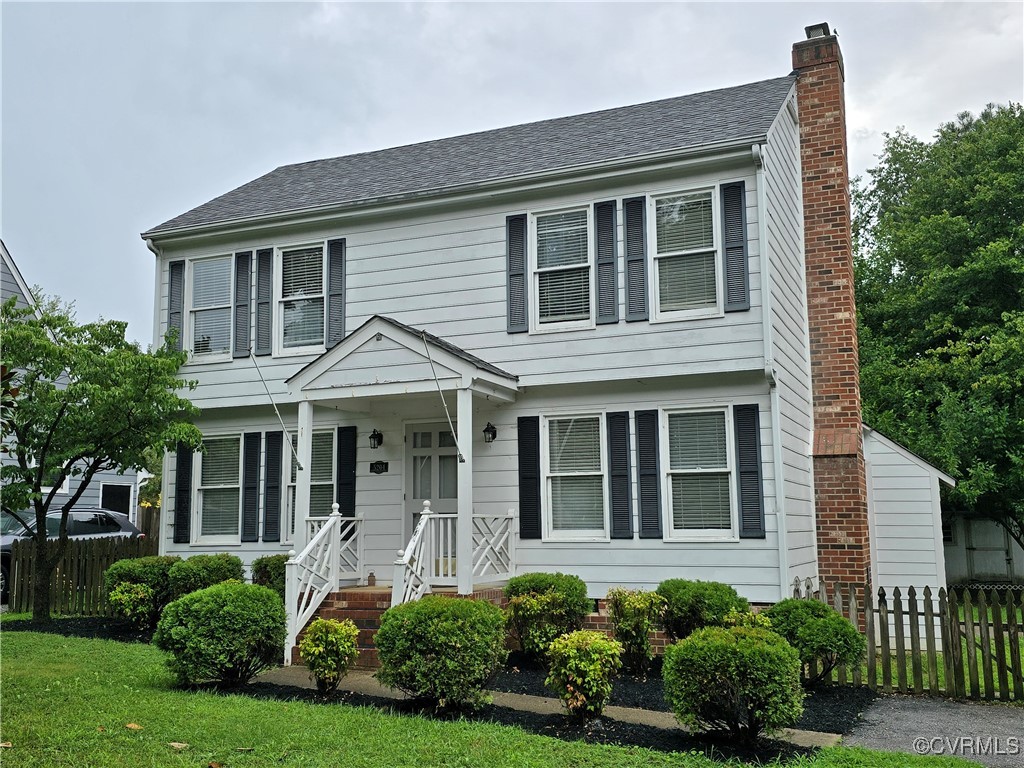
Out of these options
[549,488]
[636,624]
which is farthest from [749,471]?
[549,488]

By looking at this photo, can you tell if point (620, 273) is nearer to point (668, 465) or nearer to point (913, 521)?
point (668, 465)

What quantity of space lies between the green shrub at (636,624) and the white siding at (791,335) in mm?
1771

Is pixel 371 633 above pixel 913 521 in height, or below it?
below

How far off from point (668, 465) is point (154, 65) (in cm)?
1258

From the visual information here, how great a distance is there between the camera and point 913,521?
43.9ft

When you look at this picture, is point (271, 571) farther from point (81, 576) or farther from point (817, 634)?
point (817, 634)

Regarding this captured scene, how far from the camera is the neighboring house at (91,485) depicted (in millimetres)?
22641

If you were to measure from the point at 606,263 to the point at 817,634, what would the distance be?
5.22 m

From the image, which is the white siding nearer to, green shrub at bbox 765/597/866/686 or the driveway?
green shrub at bbox 765/597/866/686

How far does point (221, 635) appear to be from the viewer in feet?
27.3

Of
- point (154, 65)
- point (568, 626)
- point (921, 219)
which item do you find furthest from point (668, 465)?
point (921, 219)

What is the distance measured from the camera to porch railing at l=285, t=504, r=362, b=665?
33.6ft

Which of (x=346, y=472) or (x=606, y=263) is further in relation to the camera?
(x=346, y=472)

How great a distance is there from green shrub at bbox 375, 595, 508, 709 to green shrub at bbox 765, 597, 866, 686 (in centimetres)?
→ 299
